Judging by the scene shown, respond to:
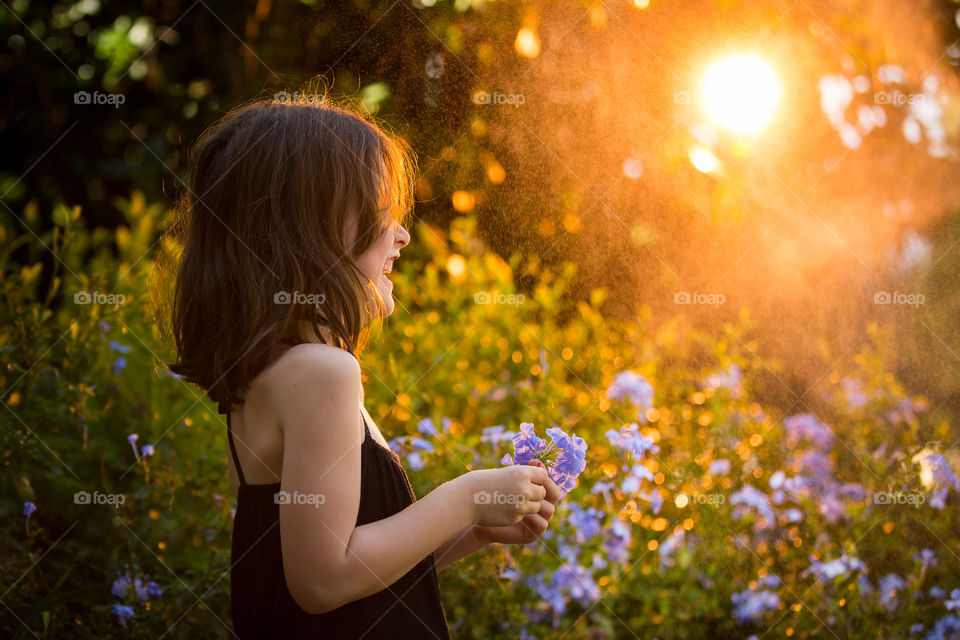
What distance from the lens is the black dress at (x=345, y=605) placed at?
115cm

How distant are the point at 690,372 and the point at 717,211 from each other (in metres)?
0.58

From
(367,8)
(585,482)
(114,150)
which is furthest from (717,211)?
(114,150)

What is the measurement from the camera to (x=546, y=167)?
9.11 ft

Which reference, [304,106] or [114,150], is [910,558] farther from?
[114,150]

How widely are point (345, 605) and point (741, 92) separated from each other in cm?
221

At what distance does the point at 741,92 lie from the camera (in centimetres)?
261

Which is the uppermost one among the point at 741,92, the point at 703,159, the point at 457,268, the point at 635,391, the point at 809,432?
the point at 741,92
